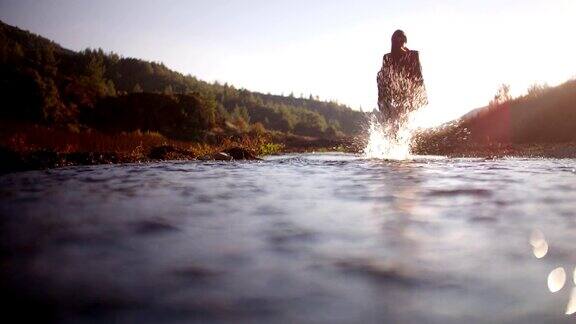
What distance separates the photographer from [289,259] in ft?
7.22

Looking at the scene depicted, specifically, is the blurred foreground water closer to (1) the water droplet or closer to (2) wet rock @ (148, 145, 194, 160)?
(1) the water droplet

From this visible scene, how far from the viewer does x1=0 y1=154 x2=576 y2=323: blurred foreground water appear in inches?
62.9

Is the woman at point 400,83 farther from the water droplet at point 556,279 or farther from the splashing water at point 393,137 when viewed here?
the water droplet at point 556,279

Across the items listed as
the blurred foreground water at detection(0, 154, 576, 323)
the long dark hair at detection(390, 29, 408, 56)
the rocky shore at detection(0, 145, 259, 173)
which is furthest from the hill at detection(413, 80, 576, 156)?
the blurred foreground water at detection(0, 154, 576, 323)

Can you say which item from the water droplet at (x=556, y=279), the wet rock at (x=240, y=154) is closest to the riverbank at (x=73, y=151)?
the wet rock at (x=240, y=154)

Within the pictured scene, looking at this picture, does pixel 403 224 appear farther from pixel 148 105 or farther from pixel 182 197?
pixel 148 105

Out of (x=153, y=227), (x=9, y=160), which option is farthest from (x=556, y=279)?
(x=9, y=160)

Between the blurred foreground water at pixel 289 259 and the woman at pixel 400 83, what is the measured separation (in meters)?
9.04

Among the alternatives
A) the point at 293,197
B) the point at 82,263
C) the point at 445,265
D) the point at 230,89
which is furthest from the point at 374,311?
the point at 230,89

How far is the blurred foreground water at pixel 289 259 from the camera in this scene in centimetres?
160

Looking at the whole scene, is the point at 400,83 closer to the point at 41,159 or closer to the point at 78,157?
the point at 78,157

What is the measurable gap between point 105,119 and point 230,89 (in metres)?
134

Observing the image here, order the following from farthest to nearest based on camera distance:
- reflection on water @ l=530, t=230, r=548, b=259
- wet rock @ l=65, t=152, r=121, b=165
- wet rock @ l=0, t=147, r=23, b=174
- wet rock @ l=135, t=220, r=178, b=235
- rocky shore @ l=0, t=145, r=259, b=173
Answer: wet rock @ l=65, t=152, r=121, b=165 < rocky shore @ l=0, t=145, r=259, b=173 < wet rock @ l=0, t=147, r=23, b=174 < wet rock @ l=135, t=220, r=178, b=235 < reflection on water @ l=530, t=230, r=548, b=259

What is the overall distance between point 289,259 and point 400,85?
11.9m
